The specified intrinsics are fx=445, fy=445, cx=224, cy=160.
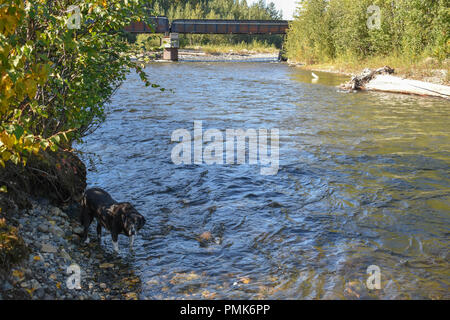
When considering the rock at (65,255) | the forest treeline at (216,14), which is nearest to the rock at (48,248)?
the rock at (65,255)

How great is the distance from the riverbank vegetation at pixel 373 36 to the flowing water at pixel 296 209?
1485 cm

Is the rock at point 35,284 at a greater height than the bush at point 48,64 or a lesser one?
lesser

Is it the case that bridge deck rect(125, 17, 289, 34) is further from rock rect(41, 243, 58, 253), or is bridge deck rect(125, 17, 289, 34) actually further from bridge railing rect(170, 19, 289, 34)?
rock rect(41, 243, 58, 253)

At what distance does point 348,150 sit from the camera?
14.4 metres

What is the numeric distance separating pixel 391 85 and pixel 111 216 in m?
26.3

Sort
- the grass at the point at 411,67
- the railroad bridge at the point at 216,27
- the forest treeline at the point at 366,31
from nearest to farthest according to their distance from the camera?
the grass at the point at 411,67, the forest treeline at the point at 366,31, the railroad bridge at the point at 216,27

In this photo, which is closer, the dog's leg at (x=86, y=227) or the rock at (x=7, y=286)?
the rock at (x=7, y=286)

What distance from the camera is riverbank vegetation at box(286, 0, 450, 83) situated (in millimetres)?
31984

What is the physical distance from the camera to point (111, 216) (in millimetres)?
7020

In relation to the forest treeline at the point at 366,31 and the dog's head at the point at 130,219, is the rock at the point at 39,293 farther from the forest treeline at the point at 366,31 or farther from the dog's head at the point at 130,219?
the forest treeline at the point at 366,31

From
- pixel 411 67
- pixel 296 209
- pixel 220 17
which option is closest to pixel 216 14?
pixel 220 17

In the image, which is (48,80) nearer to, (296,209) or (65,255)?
(65,255)

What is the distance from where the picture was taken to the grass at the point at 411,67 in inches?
1172

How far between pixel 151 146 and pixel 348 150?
6.51m
